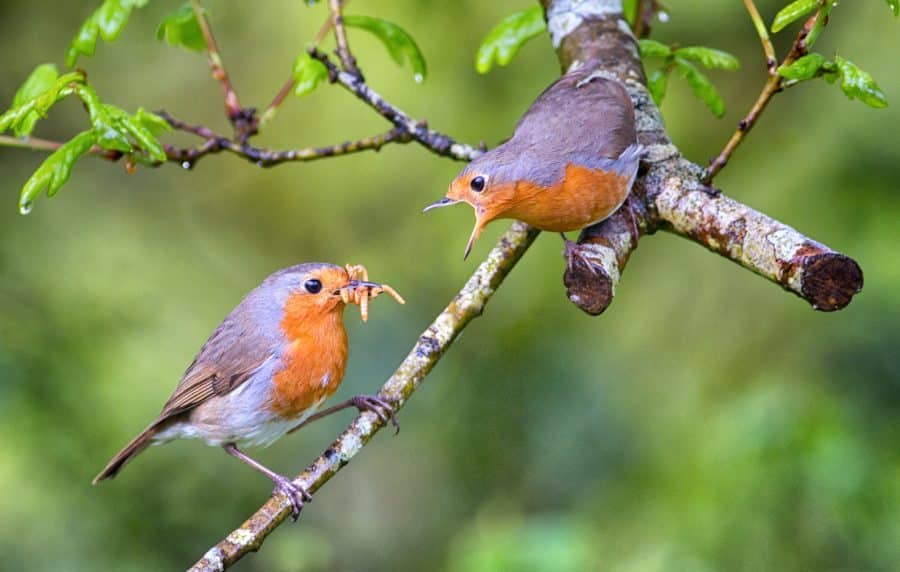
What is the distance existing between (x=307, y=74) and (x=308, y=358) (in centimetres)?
106

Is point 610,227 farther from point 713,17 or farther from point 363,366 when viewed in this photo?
point 363,366

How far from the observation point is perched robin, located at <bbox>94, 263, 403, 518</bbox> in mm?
3848

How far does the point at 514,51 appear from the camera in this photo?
13.6 ft

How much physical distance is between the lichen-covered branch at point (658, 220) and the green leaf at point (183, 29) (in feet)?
4.74

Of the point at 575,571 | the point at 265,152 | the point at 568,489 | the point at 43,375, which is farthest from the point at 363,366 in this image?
the point at 575,571

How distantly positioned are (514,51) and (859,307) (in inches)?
85.1

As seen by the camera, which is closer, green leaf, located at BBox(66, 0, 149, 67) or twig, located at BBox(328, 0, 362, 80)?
green leaf, located at BBox(66, 0, 149, 67)

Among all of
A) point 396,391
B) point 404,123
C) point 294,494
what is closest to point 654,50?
point 404,123

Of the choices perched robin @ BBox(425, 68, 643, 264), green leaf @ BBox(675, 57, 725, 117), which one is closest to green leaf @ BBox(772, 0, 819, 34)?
perched robin @ BBox(425, 68, 643, 264)

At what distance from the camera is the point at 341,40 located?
397cm

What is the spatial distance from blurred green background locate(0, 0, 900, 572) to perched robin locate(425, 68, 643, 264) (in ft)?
3.89

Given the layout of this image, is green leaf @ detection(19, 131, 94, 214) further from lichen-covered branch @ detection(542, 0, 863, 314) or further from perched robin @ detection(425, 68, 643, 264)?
lichen-covered branch @ detection(542, 0, 863, 314)

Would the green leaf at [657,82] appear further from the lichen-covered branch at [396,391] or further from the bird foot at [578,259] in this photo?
the bird foot at [578,259]

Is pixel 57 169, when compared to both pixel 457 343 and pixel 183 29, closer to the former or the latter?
pixel 183 29
